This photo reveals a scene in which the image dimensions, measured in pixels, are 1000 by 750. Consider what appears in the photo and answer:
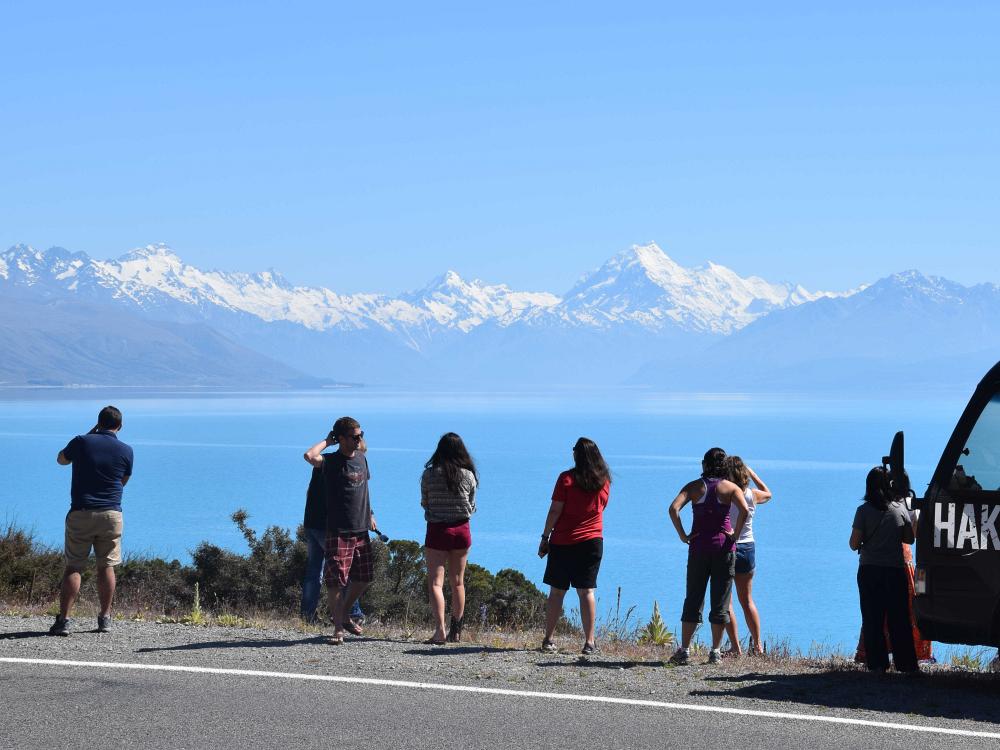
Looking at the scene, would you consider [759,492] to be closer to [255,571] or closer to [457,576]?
[457,576]

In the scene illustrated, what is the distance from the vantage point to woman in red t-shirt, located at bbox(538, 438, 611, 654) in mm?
9695

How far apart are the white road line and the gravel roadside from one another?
13 cm

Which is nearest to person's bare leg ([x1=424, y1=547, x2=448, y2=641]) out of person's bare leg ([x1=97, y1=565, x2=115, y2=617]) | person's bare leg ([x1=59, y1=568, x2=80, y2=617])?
person's bare leg ([x1=97, y1=565, x2=115, y2=617])

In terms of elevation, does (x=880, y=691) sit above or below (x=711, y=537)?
below

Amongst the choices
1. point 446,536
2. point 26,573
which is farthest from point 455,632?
point 26,573

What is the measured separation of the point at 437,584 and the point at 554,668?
1599 mm

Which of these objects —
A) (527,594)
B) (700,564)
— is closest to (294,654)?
(700,564)

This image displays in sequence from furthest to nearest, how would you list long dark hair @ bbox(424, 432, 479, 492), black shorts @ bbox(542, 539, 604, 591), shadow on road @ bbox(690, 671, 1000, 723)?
long dark hair @ bbox(424, 432, 479, 492) < black shorts @ bbox(542, 539, 604, 591) < shadow on road @ bbox(690, 671, 1000, 723)

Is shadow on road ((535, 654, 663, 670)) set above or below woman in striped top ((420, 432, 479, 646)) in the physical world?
below

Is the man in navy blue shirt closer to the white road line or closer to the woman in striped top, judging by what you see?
the white road line

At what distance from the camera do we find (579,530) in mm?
9797

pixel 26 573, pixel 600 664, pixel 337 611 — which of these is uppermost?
pixel 26 573

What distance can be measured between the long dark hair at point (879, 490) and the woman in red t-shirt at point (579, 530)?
6.26 ft

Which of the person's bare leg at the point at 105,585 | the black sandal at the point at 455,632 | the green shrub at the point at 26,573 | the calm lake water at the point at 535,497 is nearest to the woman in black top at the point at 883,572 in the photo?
the black sandal at the point at 455,632
